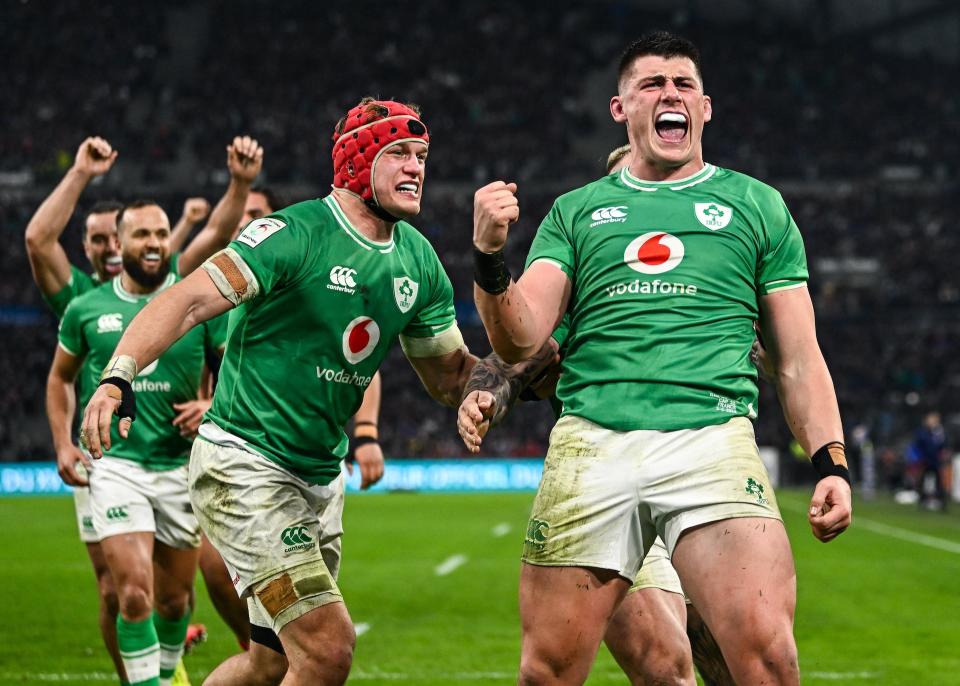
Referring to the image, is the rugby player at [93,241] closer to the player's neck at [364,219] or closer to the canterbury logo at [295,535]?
the player's neck at [364,219]

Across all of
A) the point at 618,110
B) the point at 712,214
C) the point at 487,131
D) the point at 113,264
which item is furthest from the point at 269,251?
the point at 487,131

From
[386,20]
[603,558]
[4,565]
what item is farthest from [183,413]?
[386,20]

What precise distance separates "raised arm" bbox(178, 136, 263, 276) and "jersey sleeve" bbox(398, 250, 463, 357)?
108cm

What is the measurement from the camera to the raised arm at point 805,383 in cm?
439

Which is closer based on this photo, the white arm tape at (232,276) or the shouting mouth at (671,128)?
the shouting mouth at (671,128)

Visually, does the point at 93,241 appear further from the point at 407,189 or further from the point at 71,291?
the point at 407,189

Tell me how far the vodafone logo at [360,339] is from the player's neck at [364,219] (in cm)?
35

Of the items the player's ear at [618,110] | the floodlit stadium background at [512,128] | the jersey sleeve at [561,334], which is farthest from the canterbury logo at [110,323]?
the floodlit stadium background at [512,128]

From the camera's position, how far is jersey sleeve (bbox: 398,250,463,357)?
5680 mm

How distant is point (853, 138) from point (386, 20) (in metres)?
17.2

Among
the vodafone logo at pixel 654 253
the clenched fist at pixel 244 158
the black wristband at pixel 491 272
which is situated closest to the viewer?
the black wristband at pixel 491 272

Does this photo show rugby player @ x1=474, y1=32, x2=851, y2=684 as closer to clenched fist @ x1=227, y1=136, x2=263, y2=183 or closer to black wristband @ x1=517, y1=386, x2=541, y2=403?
black wristband @ x1=517, y1=386, x2=541, y2=403

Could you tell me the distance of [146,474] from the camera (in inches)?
293

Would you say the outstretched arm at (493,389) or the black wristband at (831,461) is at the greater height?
the outstretched arm at (493,389)
